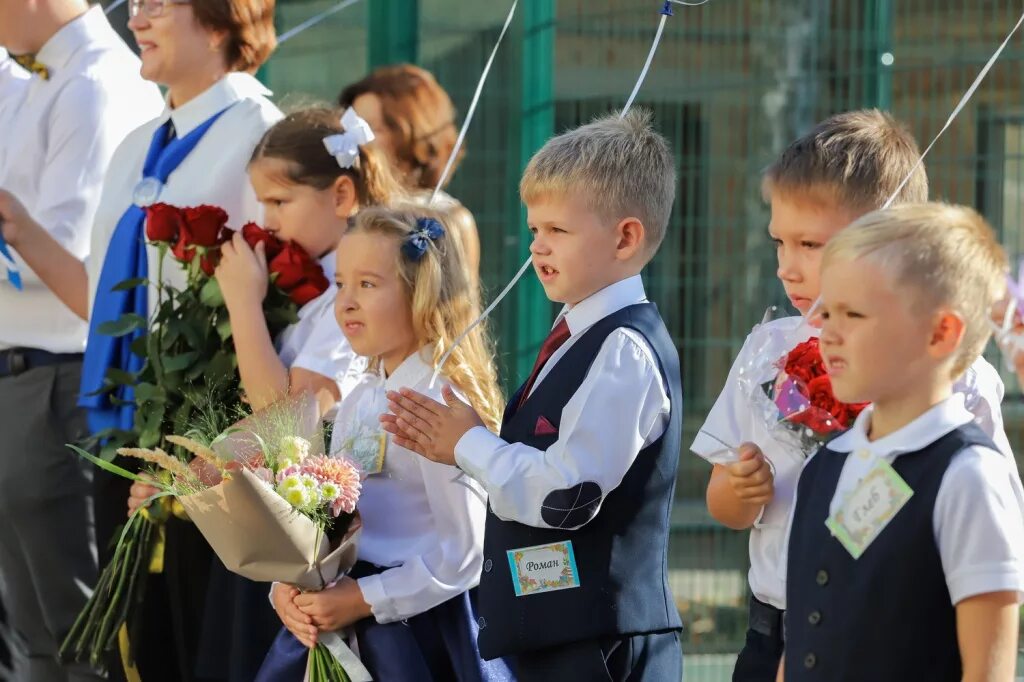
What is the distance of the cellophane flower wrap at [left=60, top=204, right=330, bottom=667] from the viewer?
3.86m

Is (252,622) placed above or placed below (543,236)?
below

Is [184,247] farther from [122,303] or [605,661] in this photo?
[605,661]

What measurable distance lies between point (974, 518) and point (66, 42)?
3245 millimetres

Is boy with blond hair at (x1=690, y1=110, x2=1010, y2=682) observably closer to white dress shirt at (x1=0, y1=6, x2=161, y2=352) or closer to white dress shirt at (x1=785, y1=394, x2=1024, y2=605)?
white dress shirt at (x1=785, y1=394, x2=1024, y2=605)

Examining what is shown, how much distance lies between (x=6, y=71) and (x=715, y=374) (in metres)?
2.38

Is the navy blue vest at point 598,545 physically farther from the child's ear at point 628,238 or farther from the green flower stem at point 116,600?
the green flower stem at point 116,600

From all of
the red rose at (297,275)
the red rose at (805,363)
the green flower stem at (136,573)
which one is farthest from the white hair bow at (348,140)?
the red rose at (805,363)

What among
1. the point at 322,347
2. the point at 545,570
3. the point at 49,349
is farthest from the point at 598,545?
the point at 49,349

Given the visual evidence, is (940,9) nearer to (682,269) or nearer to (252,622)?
(682,269)

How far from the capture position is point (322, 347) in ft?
12.4

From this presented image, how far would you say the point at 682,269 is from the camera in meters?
5.00

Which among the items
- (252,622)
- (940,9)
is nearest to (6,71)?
(252,622)

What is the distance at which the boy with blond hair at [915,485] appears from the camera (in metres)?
2.22

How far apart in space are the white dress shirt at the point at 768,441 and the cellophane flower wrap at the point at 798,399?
0.09 feet
